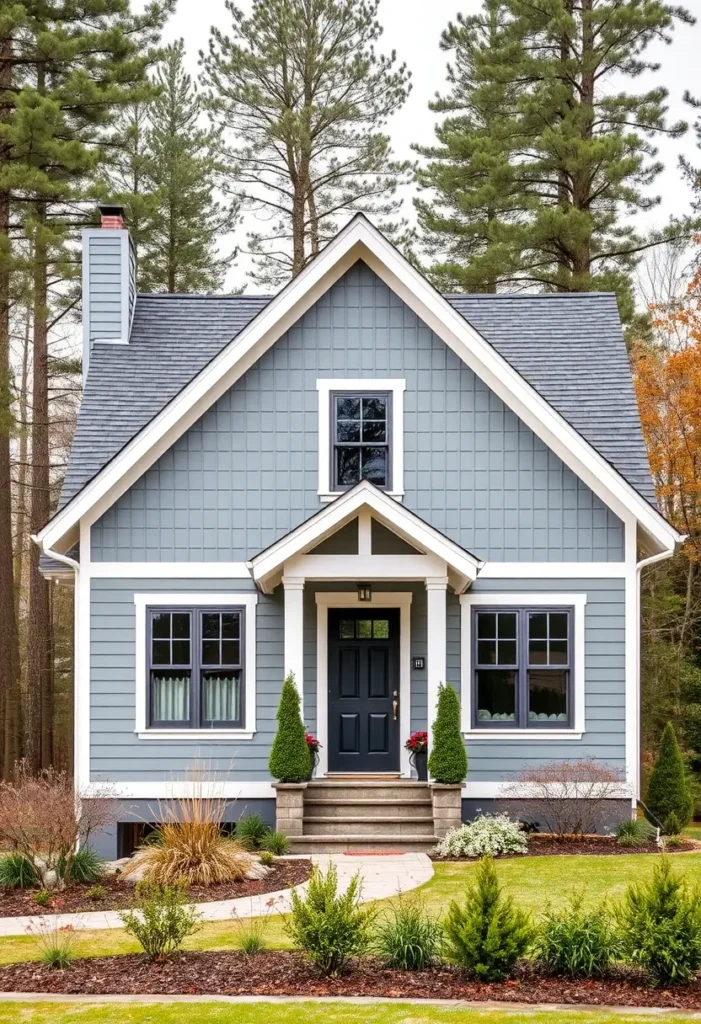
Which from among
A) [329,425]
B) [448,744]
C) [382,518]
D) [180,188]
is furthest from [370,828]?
[180,188]

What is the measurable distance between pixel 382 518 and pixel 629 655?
12.0 ft

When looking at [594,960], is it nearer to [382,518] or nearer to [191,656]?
[382,518]

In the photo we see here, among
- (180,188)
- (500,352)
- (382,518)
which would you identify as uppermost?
(180,188)

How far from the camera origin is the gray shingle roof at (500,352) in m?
16.1

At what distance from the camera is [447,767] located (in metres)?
14.0

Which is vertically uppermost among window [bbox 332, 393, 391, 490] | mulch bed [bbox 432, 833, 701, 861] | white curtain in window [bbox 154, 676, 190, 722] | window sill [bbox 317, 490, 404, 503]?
window [bbox 332, 393, 391, 490]

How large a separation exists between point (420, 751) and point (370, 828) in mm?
1255

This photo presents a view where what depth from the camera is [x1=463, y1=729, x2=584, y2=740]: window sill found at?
15.1m

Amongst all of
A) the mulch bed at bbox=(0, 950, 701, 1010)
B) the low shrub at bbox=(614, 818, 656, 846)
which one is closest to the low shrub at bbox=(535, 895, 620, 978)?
the mulch bed at bbox=(0, 950, 701, 1010)

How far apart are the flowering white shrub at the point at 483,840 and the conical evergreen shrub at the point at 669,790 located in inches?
113

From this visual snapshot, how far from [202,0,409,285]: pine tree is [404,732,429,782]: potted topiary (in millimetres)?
17564

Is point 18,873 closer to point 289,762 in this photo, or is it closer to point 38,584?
point 289,762

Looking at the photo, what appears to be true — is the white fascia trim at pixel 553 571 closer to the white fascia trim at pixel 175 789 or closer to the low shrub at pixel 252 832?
the white fascia trim at pixel 175 789

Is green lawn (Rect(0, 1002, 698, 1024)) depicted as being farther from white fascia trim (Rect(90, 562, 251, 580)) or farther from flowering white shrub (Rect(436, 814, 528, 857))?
white fascia trim (Rect(90, 562, 251, 580))
